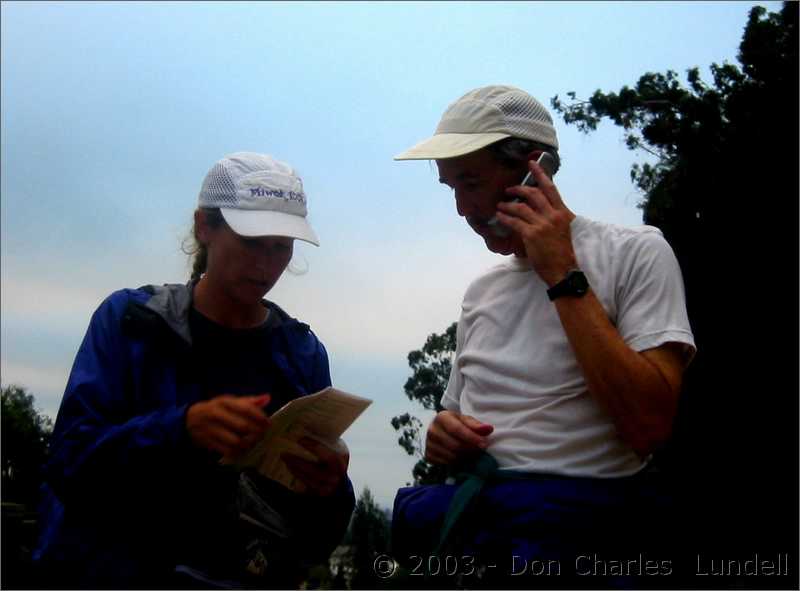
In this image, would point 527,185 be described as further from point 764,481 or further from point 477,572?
point 764,481

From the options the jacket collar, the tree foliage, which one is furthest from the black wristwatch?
the tree foliage

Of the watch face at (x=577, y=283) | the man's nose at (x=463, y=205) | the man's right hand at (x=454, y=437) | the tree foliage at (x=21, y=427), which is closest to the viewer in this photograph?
the watch face at (x=577, y=283)

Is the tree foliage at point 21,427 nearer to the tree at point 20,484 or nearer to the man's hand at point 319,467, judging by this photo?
the tree at point 20,484

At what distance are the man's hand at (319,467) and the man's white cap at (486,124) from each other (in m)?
0.91

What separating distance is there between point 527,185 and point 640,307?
522 mm

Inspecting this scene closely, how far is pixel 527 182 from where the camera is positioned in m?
2.89

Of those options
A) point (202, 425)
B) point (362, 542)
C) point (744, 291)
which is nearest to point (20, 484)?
point (744, 291)

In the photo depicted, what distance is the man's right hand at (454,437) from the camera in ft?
8.89

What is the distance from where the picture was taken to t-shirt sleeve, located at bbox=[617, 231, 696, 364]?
254 centimetres

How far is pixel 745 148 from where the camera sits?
12555 millimetres

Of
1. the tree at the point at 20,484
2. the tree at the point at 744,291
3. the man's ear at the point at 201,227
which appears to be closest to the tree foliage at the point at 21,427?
the tree at the point at 20,484

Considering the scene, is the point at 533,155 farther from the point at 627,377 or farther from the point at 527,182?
the point at 627,377

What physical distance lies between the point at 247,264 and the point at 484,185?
77 centimetres

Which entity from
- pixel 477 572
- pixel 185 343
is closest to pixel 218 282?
pixel 185 343
